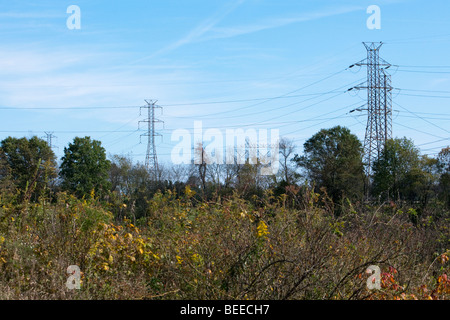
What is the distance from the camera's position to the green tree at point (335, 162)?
36884 millimetres

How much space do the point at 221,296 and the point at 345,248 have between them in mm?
1981

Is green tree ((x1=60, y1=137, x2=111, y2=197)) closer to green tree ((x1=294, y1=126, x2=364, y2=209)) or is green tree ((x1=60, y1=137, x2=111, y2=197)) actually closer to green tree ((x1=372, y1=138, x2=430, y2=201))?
green tree ((x1=294, y1=126, x2=364, y2=209))

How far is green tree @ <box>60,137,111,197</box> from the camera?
5156 cm

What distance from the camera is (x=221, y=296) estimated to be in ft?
16.8

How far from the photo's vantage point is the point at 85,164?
171 feet

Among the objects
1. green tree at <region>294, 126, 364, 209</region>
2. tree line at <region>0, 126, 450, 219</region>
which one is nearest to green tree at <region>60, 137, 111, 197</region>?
tree line at <region>0, 126, 450, 219</region>

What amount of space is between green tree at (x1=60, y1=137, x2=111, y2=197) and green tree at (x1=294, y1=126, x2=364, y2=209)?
21010 mm

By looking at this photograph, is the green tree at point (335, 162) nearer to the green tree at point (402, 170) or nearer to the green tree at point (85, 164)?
the green tree at point (402, 170)

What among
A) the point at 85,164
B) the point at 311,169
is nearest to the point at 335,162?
the point at 311,169

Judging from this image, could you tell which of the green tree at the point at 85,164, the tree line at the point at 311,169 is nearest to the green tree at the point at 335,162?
the tree line at the point at 311,169

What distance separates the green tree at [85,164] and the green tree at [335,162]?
827 inches

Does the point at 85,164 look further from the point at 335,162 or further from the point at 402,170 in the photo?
the point at 402,170
